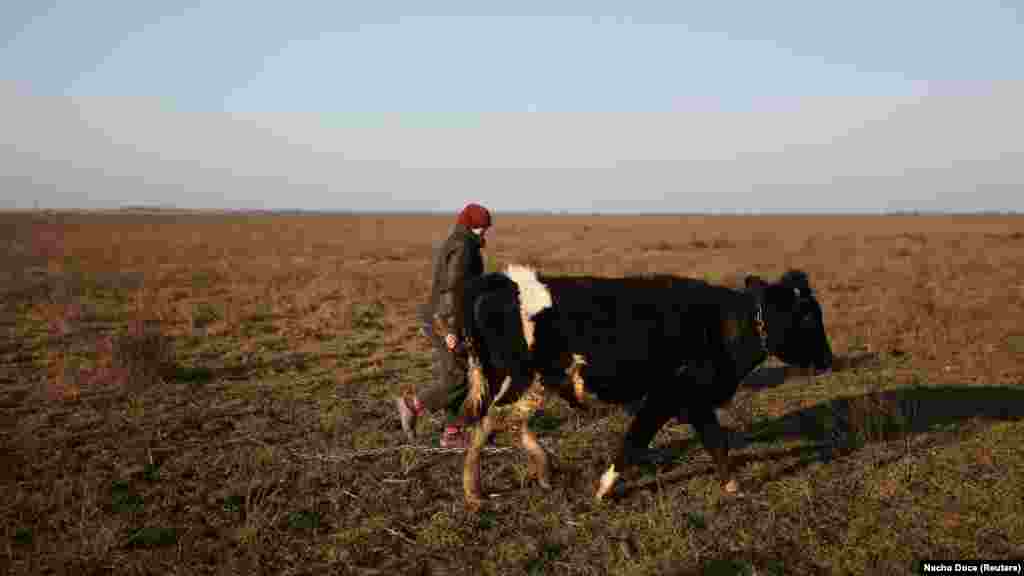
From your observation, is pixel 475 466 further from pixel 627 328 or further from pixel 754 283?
pixel 754 283

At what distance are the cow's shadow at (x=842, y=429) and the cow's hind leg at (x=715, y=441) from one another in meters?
0.30

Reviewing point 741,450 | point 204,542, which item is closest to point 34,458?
point 204,542

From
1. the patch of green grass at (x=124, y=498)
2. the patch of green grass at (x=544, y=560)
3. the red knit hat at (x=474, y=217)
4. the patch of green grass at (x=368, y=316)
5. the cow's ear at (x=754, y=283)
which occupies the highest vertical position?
the red knit hat at (x=474, y=217)

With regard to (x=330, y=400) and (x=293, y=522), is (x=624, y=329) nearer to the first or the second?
(x=293, y=522)

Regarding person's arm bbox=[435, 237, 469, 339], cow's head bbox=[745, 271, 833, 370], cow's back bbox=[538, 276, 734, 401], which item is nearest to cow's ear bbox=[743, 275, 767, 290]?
cow's head bbox=[745, 271, 833, 370]

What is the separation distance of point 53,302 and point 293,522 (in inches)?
537

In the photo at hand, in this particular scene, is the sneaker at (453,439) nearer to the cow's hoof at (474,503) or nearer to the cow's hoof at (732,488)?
the cow's hoof at (474,503)

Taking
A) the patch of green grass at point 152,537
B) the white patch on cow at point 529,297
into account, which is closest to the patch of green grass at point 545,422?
the white patch on cow at point 529,297

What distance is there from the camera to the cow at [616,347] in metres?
4.23

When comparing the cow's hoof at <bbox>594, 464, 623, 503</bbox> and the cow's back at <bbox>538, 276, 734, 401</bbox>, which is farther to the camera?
the cow's hoof at <bbox>594, 464, 623, 503</bbox>

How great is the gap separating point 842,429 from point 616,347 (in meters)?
3.13

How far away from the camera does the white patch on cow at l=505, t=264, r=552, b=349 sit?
4.21 metres

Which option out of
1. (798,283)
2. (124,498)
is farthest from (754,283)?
(124,498)

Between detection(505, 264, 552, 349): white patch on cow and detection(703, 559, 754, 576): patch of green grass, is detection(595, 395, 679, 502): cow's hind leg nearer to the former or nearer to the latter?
detection(703, 559, 754, 576): patch of green grass
